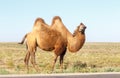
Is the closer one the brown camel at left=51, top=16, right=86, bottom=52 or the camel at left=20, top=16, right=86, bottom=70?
the camel at left=20, top=16, right=86, bottom=70

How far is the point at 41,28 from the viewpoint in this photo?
14.3 m

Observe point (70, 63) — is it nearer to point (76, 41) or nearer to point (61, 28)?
point (76, 41)

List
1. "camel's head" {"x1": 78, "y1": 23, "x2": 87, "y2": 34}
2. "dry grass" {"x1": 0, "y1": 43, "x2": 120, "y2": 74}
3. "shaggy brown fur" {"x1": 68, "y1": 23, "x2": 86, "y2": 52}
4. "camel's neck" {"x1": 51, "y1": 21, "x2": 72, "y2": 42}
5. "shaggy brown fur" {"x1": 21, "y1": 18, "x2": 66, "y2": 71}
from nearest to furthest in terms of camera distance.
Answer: "dry grass" {"x1": 0, "y1": 43, "x2": 120, "y2": 74}, "camel's head" {"x1": 78, "y1": 23, "x2": 87, "y2": 34}, "shaggy brown fur" {"x1": 21, "y1": 18, "x2": 66, "y2": 71}, "camel's neck" {"x1": 51, "y1": 21, "x2": 72, "y2": 42}, "shaggy brown fur" {"x1": 68, "y1": 23, "x2": 86, "y2": 52}

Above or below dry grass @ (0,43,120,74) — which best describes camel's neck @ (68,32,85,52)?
above

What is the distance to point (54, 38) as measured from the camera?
46.8 ft

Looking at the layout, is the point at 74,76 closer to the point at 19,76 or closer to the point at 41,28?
the point at 19,76

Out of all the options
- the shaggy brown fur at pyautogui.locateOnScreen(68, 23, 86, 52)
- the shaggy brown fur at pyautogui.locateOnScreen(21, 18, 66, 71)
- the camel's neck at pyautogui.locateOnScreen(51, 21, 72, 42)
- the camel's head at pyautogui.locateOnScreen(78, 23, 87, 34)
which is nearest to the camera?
the camel's head at pyautogui.locateOnScreen(78, 23, 87, 34)

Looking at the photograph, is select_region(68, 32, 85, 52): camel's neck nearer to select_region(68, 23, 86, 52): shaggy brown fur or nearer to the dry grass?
select_region(68, 23, 86, 52): shaggy brown fur

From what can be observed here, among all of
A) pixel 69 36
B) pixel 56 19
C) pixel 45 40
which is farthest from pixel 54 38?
A: pixel 56 19

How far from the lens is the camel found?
1425 centimetres

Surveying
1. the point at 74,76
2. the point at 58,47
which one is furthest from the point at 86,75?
the point at 58,47

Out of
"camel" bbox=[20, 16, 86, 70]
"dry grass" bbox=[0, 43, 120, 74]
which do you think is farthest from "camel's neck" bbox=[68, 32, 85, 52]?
"dry grass" bbox=[0, 43, 120, 74]

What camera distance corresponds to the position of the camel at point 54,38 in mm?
14250

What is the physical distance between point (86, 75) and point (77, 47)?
7.00m
